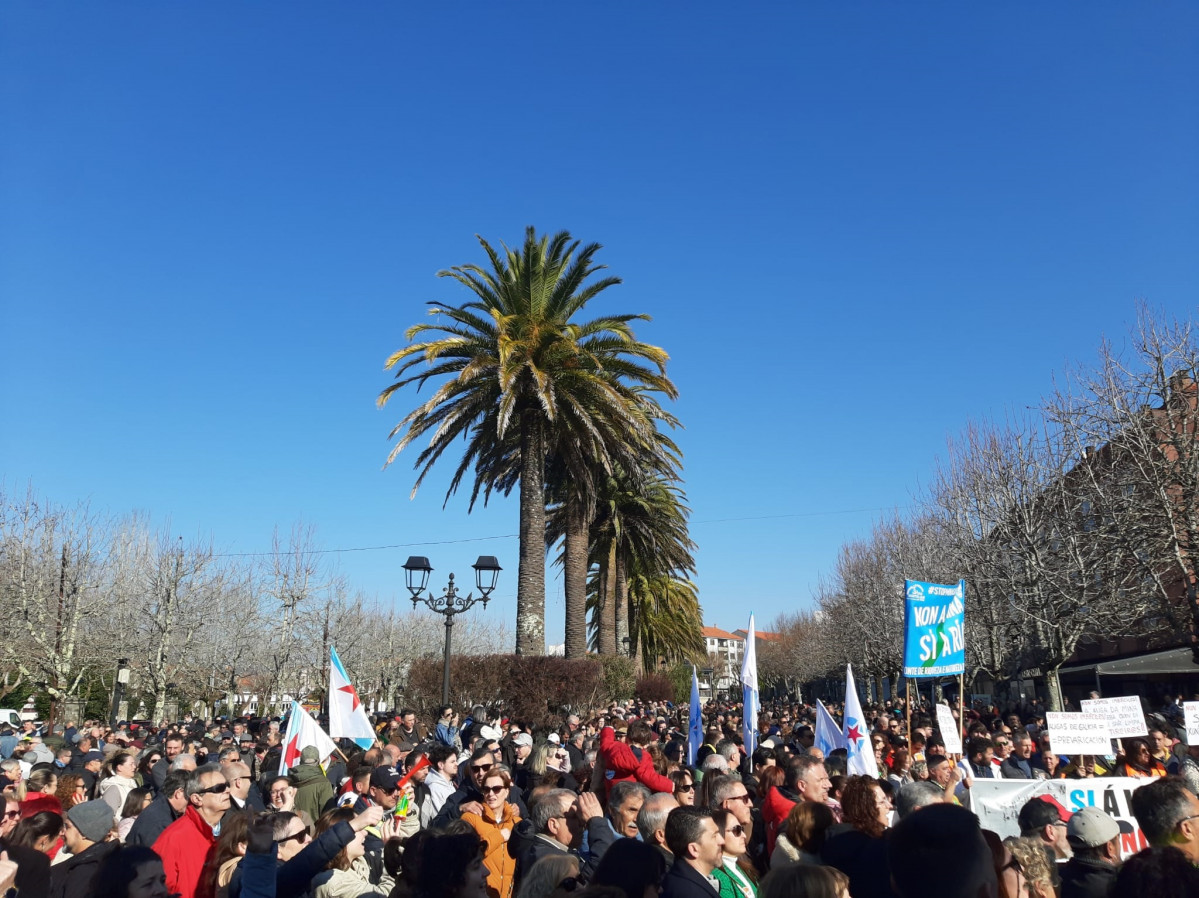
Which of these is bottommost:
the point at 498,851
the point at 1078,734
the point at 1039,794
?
the point at 1039,794

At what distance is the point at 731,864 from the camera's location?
15.1 ft

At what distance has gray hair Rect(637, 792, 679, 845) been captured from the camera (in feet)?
15.3

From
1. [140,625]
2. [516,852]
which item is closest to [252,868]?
[516,852]

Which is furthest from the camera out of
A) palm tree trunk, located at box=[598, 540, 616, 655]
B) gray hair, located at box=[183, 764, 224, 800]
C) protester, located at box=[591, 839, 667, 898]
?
palm tree trunk, located at box=[598, 540, 616, 655]

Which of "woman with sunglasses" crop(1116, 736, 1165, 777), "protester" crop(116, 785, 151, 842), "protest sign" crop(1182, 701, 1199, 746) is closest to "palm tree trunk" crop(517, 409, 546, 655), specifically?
"protest sign" crop(1182, 701, 1199, 746)

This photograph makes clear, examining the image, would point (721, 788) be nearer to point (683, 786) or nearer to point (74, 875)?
point (683, 786)

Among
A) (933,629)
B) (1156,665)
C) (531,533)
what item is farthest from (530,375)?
(1156,665)

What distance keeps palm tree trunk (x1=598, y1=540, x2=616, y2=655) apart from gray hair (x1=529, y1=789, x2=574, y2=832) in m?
27.3

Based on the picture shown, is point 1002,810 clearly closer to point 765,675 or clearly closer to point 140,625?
point 140,625

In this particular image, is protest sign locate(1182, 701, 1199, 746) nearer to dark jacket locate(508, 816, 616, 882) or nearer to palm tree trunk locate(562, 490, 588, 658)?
dark jacket locate(508, 816, 616, 882)

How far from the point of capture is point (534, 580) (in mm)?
21906

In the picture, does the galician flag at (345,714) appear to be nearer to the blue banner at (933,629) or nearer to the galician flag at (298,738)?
the galician flag at (298,738)

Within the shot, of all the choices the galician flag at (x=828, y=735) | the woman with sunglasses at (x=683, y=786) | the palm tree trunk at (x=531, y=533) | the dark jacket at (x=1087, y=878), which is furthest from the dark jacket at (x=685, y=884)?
the palm tree trunk at (x=531, y=533)

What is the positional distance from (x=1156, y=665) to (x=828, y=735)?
30.6m
